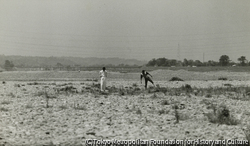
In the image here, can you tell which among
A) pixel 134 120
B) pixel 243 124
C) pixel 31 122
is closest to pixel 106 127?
pixel 134 120

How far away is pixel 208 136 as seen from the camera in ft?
31.5

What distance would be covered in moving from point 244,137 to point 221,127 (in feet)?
4.87

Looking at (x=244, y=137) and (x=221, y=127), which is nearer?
(x=244, y=137)

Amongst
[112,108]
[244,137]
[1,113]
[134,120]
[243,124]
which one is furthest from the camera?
[112,108]

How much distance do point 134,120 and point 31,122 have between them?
398 cm

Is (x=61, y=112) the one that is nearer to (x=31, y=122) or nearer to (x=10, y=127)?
(x=31, y=122)

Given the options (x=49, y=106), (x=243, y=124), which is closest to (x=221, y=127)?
(x=243, y=124)

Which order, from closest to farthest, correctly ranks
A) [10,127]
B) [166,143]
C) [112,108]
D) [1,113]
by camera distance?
1. [166,143]
2. [10,127]
3. [1,113]
4. [112,108]

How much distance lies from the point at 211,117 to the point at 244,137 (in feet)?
9.38

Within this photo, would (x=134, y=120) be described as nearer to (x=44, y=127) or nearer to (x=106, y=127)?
(x=106, y=127)

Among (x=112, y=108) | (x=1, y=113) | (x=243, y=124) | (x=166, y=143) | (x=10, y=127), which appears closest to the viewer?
(x=166, y=143)

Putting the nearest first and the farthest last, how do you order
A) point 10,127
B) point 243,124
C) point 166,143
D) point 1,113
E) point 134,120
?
point 166,143 < point 10,127 < point 243,124 < point 134,120 < point 1,113

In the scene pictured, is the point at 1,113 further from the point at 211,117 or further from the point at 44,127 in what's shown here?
the point at 211,117

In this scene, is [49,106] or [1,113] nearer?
[1,113]
